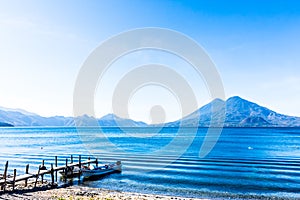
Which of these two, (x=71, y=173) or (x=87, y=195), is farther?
(x=71, y=173)

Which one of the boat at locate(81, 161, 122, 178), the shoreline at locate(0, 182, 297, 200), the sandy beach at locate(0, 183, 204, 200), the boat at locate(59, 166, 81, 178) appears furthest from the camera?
the boat at locate(59, 166, 81, 178)

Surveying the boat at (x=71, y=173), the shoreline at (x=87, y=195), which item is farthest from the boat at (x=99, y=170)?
the shoreline at (x=87, y=195)

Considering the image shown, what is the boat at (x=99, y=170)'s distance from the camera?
3797 cm

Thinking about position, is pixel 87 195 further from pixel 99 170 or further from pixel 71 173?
pixel 99 170

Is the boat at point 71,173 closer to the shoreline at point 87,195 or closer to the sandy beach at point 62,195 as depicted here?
the shoreline at point 87,195

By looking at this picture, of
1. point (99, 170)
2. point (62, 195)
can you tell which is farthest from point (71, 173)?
point (62, 195)

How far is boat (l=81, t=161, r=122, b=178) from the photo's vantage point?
37969mm

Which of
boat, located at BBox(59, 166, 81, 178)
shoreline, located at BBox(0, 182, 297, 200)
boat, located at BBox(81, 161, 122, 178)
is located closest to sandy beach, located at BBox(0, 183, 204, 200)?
shoreline, located at BBox(0, 182, 297, 200)

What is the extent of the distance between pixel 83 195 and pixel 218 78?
19637mm

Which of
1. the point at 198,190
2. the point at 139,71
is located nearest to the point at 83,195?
the point at 198,190

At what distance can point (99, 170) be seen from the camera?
39.8 meters

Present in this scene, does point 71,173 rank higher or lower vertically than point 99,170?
lower

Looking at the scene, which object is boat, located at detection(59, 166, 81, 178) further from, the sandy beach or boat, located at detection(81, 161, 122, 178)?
the sandy beach

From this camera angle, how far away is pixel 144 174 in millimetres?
39531
